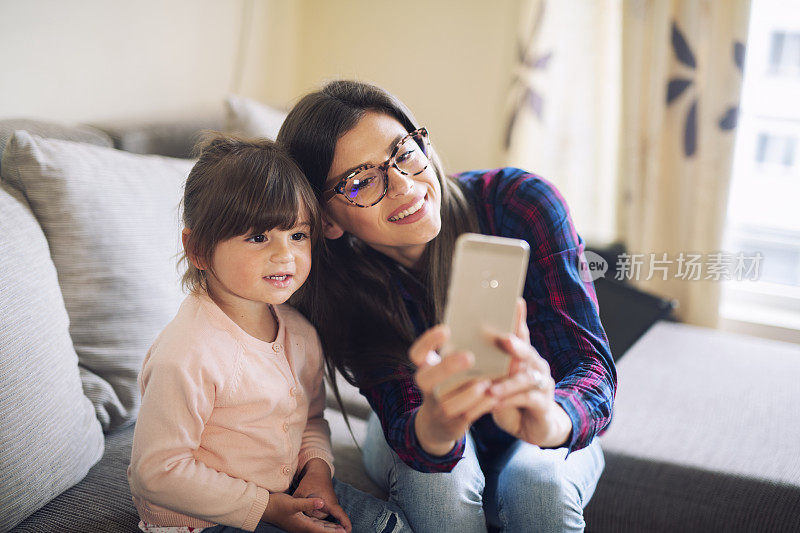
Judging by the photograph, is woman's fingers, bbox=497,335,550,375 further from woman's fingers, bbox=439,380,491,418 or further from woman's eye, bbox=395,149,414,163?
woman's eye, bbox=395,149,414,163

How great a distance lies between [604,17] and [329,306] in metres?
1.60

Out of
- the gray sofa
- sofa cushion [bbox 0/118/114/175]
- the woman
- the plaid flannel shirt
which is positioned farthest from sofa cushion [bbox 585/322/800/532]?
sofa cushion [bbox 0/118/114/175]

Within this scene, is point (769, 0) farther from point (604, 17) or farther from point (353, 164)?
point (353, 164)

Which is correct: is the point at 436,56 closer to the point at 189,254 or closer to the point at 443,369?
the point at 189,254

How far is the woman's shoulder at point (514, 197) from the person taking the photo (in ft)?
3.67

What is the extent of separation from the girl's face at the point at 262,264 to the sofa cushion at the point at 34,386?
0.29m

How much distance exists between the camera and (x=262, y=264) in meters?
0.93

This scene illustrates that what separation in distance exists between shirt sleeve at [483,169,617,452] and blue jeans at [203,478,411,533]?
34cm

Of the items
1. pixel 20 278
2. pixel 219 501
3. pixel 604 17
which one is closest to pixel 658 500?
pixel 219 501

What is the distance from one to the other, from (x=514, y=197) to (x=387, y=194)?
0.85 feet

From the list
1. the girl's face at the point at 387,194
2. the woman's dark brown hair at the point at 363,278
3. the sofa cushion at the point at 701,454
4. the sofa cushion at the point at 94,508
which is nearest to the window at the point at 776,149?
the sofa cushion at the point at 701,454

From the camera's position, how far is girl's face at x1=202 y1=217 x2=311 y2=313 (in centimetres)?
93

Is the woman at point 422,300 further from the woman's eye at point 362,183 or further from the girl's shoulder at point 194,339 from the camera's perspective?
the girl's shoulder at point 194,339

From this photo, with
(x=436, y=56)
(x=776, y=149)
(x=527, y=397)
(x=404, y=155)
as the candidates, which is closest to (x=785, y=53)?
(x=776, y=149)
